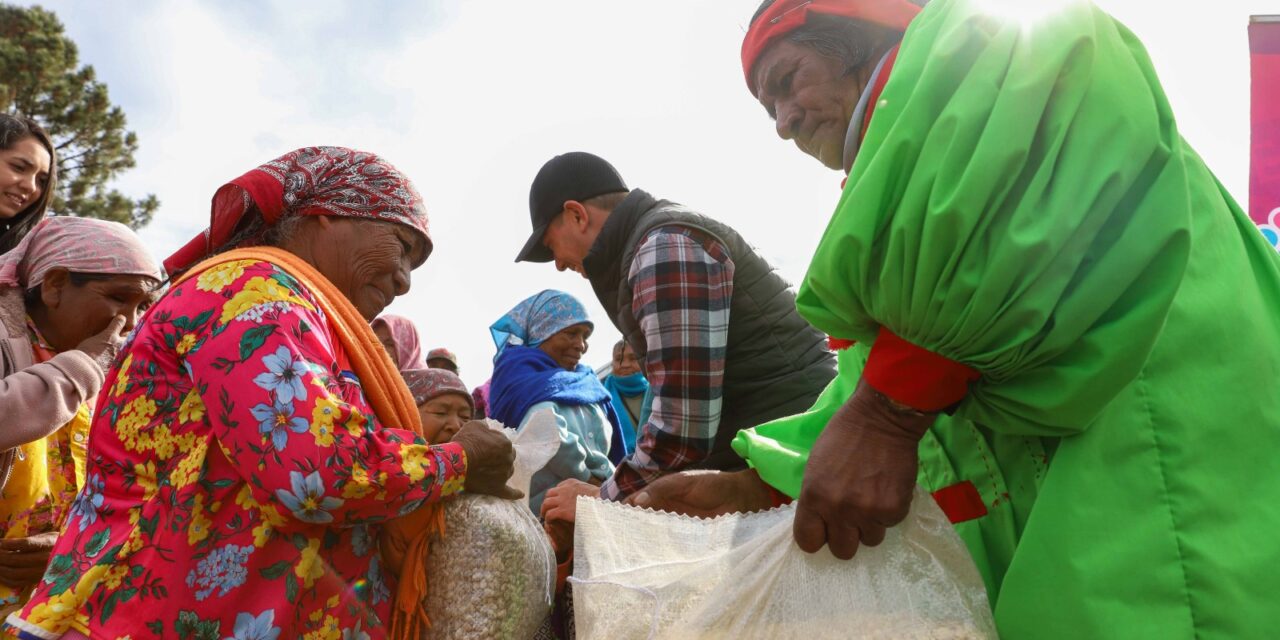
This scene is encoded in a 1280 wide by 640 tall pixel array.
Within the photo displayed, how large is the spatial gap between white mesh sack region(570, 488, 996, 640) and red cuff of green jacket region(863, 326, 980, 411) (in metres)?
0.17

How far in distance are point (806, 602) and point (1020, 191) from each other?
0.65m

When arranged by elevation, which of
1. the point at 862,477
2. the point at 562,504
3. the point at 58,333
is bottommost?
the point at 562,504

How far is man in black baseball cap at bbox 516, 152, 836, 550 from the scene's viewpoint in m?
2.80

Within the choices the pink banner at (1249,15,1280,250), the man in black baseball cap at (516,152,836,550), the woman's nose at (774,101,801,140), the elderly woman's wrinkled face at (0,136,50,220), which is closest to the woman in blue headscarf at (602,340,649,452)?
the man in black baseball cap at (516,152,836,550)

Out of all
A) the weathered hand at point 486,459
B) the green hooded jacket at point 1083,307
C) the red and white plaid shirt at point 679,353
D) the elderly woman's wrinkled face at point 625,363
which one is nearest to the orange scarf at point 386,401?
the weathered hand at point 486,459

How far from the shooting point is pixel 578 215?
12.3 ft

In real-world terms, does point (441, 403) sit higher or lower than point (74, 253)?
lower

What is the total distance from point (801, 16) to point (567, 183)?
73.5 inches

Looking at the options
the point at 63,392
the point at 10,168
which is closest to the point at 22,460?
the point at 63,392

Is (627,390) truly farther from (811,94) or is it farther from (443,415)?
(811,94)

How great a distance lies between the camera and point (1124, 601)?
3.60 feet

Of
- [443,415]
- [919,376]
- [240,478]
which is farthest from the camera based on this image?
[443,415]

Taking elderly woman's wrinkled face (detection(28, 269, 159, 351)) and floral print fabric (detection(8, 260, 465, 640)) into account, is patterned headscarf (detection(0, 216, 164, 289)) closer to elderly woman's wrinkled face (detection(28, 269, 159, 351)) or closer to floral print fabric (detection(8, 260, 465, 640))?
elderly woman's wrinkled face (detection(28, 269, 159, 351))

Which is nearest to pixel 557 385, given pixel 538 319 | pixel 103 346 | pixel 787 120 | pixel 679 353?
pixel 538 319
